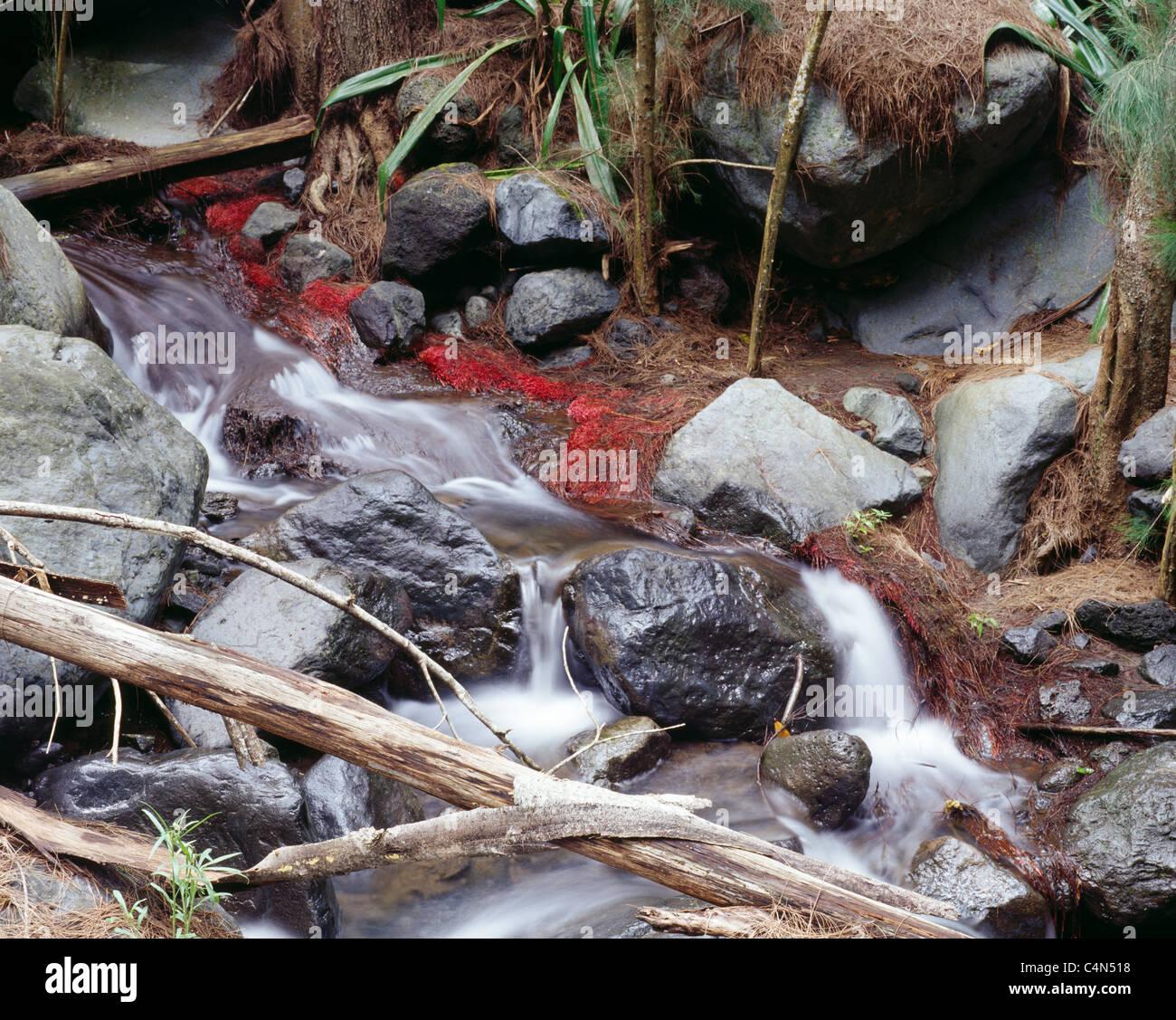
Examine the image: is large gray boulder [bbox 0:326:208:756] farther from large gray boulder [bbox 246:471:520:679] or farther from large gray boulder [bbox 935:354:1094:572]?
large gray boulder [bbox 935:354:1094:572]

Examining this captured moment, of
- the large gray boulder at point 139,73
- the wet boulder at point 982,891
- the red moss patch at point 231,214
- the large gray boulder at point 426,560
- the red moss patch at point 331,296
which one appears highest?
the large gray boulder at point 139,73

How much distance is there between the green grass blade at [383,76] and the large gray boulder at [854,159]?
8.27 feet

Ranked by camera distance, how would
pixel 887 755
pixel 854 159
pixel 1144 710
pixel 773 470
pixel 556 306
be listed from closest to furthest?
pixel 1144 710 < pixel 887 755 < pixel 773 470 < pixel 854 159 < pixel 556 306

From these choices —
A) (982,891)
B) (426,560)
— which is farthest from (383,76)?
(982,891)

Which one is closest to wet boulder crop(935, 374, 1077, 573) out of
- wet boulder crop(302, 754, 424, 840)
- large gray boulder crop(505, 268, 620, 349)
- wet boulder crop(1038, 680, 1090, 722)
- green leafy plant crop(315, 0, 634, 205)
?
wet boulder crop(1038, 680, 1090, 722)

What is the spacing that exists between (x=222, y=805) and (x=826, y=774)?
2447mm

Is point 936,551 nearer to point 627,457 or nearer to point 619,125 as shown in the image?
point 627,457

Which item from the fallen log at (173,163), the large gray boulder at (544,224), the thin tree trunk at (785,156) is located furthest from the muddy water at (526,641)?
the thin tree trunk at (785,156)

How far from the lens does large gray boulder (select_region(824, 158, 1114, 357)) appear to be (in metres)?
6.79

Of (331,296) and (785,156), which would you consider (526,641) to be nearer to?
(785,156)

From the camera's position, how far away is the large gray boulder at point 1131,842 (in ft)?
11.6

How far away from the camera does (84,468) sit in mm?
3924

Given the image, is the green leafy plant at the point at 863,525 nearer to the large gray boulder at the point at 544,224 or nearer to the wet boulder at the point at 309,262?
the large gray boulder at the point at 544,224

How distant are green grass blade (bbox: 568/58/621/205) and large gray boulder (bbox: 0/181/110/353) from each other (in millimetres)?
3724
